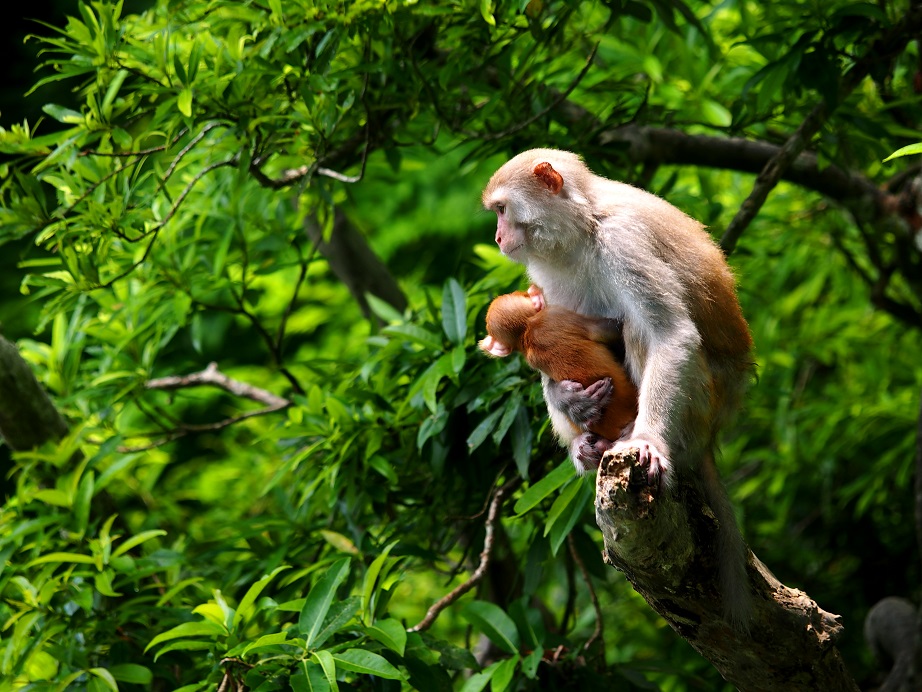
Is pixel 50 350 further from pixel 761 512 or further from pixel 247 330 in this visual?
pixel 761 512

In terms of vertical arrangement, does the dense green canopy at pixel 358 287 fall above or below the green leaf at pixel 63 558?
above

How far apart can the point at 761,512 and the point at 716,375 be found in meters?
4.13

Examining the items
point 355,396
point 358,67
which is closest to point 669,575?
point 355,396

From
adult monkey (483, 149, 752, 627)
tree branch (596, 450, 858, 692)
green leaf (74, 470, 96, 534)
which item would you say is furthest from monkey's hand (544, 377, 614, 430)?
green leaf (74, 470, 96, 534)

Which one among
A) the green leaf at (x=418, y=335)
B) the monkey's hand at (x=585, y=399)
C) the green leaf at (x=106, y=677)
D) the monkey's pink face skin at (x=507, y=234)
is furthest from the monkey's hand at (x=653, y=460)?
the green leaf at (x=106, y=677)

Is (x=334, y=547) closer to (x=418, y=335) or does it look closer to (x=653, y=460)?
(x=418, y=335)

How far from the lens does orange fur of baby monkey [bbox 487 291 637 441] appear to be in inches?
104

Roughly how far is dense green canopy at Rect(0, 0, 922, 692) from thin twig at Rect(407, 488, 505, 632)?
0.09 ft

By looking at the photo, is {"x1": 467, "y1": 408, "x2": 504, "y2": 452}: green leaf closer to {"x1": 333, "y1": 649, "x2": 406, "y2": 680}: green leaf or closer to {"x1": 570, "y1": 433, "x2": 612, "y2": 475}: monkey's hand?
{"x1": 570, "y1": 433, "x2": 612, "y2": 475}: monkey's hand

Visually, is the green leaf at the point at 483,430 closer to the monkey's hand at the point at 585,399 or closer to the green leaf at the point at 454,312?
the green leaf at the point at 454,312

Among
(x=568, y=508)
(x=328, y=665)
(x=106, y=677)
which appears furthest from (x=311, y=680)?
(x=568, y=508)

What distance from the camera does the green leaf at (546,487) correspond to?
119 inches

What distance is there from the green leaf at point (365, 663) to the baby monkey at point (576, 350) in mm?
812

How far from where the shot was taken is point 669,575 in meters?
2.39
